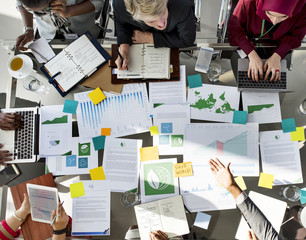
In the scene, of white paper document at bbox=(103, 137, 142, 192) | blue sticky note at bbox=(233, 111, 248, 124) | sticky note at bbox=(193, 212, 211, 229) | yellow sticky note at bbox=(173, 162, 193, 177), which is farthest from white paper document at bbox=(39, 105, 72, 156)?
blue sticky note at bbox=(233, 111, 248, 124)

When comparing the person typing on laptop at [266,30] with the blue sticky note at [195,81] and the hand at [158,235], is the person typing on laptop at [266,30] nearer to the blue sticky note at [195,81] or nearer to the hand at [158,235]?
the blue sticky note at [195,81]

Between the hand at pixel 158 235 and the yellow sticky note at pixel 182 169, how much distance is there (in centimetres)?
33

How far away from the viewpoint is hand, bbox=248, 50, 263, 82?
1.57 metres

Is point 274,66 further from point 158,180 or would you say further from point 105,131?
point 105,131

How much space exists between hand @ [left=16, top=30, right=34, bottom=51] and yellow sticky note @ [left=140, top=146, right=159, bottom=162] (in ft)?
3.36

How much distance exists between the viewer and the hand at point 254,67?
5.15ft

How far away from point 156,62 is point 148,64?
0.05 m

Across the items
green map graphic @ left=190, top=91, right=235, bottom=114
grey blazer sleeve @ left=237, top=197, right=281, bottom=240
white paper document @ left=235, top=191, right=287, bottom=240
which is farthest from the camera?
green map graphic @ left=190, top=91, right=235, bottom=114

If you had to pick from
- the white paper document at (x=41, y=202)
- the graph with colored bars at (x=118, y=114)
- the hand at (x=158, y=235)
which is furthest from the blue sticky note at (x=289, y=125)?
the white paper document at (x=41, y=202)

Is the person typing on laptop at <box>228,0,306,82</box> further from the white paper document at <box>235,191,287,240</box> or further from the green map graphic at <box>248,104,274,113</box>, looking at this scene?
the white paper document at <box>235,191,287,240</box>

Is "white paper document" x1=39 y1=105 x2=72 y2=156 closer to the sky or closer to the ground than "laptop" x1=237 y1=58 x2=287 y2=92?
closer to the ground

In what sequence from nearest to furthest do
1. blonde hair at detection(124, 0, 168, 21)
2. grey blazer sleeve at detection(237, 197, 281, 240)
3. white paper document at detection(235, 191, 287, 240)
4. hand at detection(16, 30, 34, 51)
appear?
blonde hair at detection(124, 0, 168, 21), grey blazer sleeve at detection(237, 197, 281, 240), white paper document at detection(235, 191, 287, 240), hand at detection(16, 30, 34, 51)

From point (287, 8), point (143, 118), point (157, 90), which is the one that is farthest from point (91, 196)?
point (287, 8)

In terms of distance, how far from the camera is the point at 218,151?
158cm
